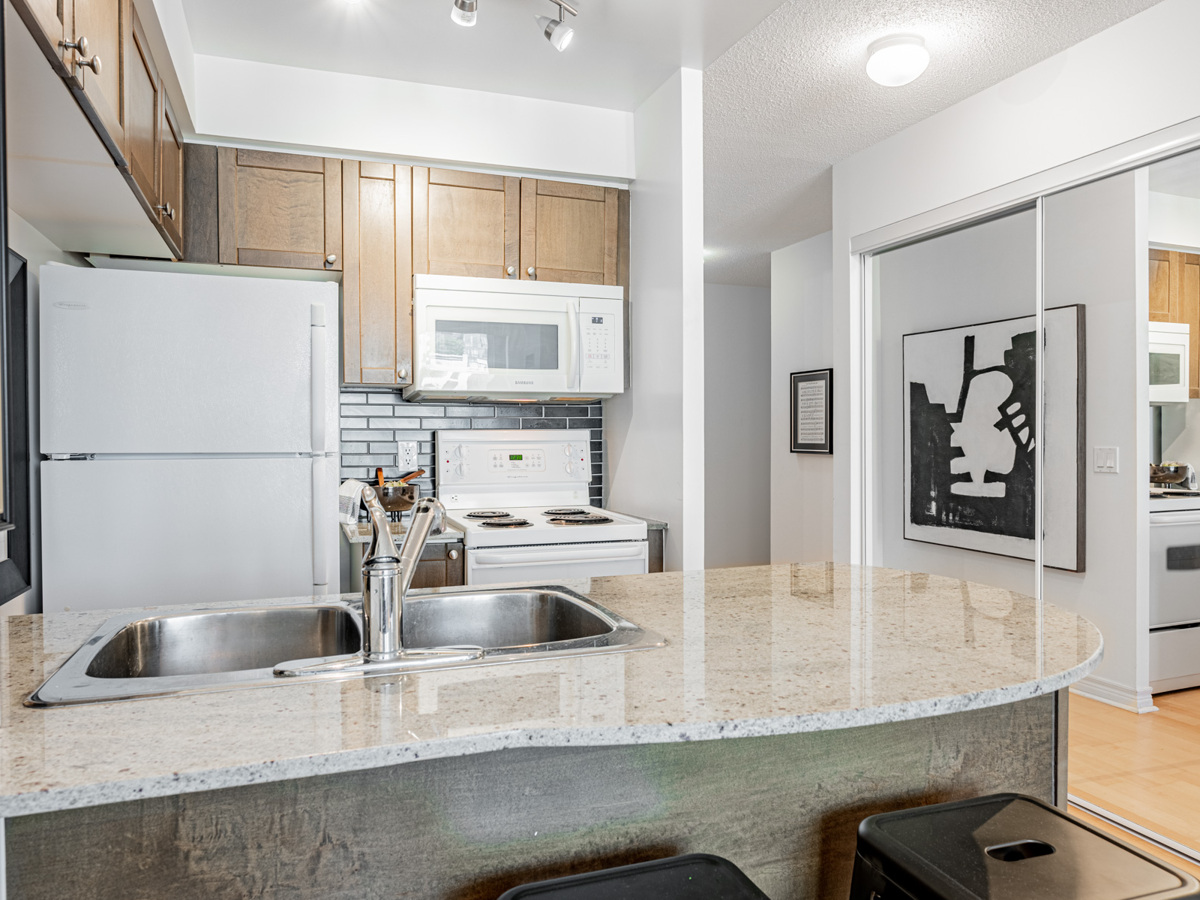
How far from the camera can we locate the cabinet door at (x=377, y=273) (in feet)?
10.1

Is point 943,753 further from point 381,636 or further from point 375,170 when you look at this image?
point 375,170

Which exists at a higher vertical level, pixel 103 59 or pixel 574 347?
pixel 103 59

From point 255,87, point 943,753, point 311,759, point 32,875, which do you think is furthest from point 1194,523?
point 255,87

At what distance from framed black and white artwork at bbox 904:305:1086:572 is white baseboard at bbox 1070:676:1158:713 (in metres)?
0.46

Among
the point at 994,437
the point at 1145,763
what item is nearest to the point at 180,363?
the point at 994,437

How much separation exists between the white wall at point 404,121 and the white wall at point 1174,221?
6.31ft

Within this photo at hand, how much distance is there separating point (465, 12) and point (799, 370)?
3834 millimetres

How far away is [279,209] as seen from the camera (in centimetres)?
301

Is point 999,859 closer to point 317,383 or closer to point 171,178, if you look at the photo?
point 317,383

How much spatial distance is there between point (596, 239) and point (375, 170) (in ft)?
3.06

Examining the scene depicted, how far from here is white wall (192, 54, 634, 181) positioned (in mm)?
2912

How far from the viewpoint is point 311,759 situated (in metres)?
0.76

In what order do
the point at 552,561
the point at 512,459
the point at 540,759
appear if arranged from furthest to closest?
the point at 512,459 < the point at 552,561 < the point at 540,759

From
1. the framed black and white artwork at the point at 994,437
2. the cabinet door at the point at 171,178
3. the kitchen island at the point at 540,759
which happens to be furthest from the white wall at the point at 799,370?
the kitchen island at the point at 540,759
